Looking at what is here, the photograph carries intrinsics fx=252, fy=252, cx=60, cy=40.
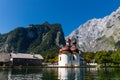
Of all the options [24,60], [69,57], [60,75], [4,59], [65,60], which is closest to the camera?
[60,75]

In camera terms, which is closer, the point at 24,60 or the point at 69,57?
the point at 69,57

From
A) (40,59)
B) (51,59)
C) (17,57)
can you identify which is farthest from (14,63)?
(51,59)

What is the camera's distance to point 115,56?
130375mm

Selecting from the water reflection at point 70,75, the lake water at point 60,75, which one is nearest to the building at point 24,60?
the water reflection at point 70,75

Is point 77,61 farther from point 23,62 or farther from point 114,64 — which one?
point 23,62

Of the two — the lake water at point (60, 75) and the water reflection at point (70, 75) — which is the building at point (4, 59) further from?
the lake water at point (60, 75)

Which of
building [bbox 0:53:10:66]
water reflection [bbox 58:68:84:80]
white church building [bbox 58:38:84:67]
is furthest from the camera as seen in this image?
white church building [bbox 58:38:84:67]

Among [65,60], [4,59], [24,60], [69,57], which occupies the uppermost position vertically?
A: [69,57]

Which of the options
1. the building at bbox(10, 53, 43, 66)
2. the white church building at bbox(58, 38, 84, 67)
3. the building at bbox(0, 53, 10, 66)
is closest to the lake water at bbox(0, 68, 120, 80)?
the white church building at bbox(58, 38, 84, 67)

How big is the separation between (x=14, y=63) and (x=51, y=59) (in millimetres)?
40346

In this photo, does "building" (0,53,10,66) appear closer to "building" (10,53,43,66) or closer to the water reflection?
"building" (10,53,43,66)

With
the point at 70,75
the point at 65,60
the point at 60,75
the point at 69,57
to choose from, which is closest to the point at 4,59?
the point at 65,60

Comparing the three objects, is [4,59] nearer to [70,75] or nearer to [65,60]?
[65,60]

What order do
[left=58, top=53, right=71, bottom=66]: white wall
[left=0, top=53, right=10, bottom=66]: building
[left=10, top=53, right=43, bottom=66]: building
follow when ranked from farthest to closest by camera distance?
[left=10, top=53, right=43, bottom=66]: building < [left=58, top=53, right=71, bottom=66]: white wall < [left=0, top=53, right=10, bottom=66]: building
